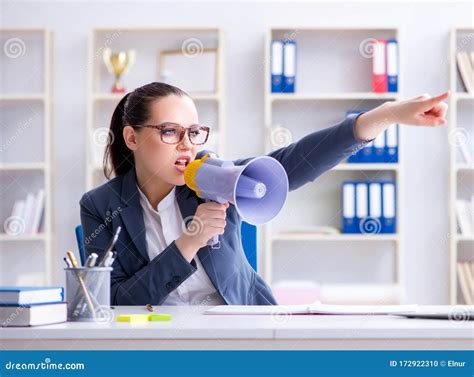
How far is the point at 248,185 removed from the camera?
5.95ft

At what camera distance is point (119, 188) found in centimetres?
218

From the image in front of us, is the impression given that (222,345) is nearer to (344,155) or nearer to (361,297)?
(344,155)

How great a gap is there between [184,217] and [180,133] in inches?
9.0

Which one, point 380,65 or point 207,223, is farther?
point 380,65

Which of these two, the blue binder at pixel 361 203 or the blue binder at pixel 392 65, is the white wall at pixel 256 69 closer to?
the blue binder at pixel 392 65

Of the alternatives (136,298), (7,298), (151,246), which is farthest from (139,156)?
(7,298)

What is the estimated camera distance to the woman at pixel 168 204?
6.60 ft
